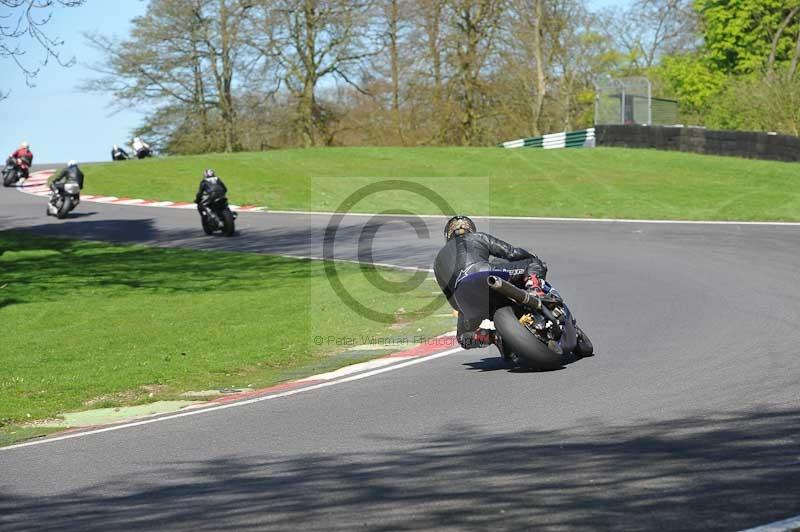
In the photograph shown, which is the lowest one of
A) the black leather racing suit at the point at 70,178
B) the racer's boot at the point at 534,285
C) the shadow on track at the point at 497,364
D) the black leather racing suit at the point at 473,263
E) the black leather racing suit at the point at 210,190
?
the shadow on track at the point at 497,364

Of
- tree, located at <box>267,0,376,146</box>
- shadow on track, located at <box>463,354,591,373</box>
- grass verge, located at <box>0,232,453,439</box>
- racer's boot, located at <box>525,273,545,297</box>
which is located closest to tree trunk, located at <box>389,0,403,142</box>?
tree, located at <box>267,0,376,146</box>

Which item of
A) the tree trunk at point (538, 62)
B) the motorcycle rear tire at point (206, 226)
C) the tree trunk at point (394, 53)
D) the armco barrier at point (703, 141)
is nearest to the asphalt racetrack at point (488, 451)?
the motorcycle rear tire at point (206, 226)

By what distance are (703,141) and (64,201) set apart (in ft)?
67.8

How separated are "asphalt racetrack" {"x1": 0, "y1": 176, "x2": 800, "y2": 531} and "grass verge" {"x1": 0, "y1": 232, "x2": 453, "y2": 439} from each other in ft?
6.47

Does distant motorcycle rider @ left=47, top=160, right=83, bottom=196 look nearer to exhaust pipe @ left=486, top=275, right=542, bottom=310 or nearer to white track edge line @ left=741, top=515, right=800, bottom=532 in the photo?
exhaust pipe @ left=486, top=275, right=542, bottom=310

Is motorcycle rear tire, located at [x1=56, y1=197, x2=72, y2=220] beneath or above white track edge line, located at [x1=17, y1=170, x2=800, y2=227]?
above

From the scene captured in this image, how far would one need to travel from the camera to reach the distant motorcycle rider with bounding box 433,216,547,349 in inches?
378

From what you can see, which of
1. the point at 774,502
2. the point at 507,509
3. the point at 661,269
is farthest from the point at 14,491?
the point at 661,269

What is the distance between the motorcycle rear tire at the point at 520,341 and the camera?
935cm

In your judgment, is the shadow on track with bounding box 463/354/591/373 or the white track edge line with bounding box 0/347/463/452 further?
the shadow on track with bounding box 463/354/591/373

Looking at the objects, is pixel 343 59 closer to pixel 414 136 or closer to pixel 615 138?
pixel 414 136

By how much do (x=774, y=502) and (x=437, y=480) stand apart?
1748 millimetres

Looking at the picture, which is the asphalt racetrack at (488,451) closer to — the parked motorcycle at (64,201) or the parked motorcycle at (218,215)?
the parked motorcycle at (218,215)

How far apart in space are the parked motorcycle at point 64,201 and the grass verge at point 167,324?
6238mm
